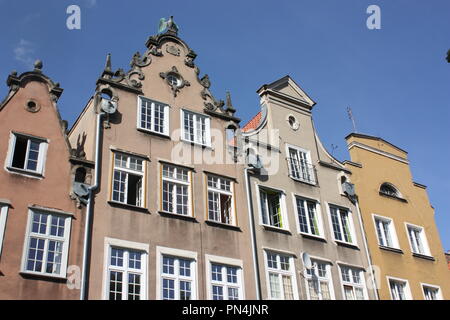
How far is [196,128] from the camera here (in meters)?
25.8

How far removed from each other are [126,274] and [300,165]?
11.4 meters

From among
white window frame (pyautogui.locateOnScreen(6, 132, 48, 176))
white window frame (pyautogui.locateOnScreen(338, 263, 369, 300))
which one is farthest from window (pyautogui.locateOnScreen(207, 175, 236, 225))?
white window frame (pyautogui.locateOnScreen(6, 132, 48, 176))

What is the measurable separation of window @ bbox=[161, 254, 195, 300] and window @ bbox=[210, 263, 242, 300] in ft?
2.94

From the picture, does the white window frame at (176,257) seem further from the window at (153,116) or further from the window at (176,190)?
the window at (153,116)

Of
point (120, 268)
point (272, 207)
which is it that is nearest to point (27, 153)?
point (120, 268)

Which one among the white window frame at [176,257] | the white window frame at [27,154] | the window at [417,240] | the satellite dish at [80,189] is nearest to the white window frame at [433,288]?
the window at [417,240]

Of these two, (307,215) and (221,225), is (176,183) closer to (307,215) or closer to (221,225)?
(221,225)

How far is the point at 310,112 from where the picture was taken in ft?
103

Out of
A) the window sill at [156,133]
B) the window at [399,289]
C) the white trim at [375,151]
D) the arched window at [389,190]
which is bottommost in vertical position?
the window at [399,289]

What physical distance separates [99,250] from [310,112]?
15.4 meters

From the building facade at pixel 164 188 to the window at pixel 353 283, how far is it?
5222 mm

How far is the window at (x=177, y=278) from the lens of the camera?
20719 mm
